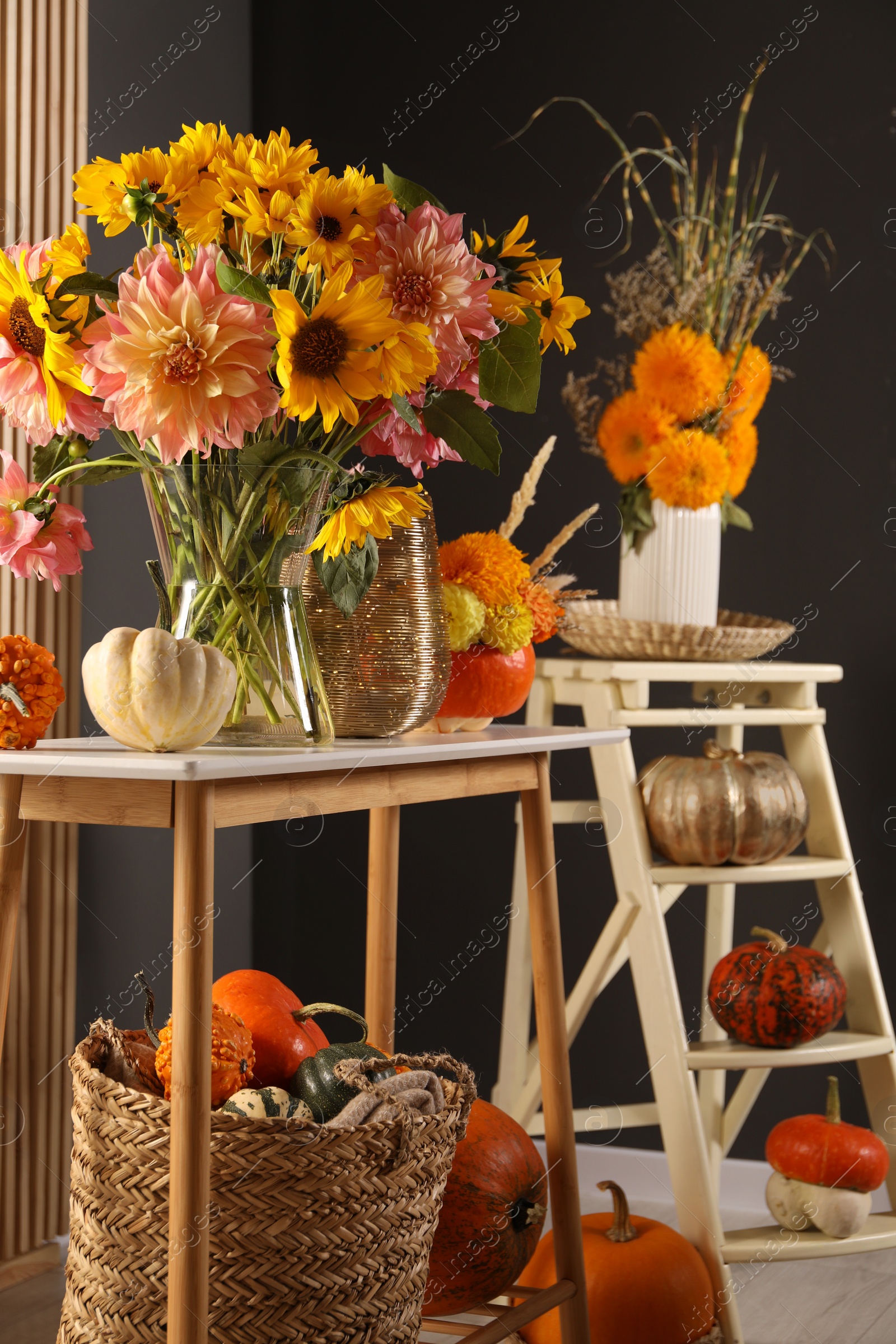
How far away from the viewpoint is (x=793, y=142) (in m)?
2.29

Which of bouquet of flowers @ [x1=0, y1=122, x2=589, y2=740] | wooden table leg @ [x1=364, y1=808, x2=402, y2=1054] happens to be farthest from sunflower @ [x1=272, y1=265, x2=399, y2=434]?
wooden table leg @ [x1=364, y1=808, x2=402, y2=1054]

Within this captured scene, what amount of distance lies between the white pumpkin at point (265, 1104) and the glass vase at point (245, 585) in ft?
1.08

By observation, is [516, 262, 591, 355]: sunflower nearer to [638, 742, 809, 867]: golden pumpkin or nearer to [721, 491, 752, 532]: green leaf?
[638, 742, 809, 867]: golden pumpkin

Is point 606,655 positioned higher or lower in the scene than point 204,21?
lower

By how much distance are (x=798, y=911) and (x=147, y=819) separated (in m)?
1.63

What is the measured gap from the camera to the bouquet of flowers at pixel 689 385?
6.49 feet

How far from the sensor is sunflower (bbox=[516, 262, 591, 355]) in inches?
45.6

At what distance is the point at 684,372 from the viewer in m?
1.97

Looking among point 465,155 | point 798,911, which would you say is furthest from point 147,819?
point 465,155

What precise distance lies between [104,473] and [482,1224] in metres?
0.93

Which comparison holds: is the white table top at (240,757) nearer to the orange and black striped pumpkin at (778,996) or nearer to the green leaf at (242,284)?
the green leaf at (242,284)

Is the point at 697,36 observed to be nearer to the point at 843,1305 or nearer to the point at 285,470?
the point at 285,470

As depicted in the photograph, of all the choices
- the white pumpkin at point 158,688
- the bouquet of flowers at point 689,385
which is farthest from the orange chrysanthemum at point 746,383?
the white pumpkin at point 158,688

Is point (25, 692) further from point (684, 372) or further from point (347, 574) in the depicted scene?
point (684, 372)
